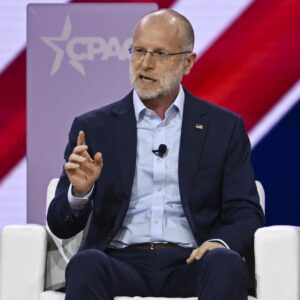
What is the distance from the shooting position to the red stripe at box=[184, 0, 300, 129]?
13.0ft

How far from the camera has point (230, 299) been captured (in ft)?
8.45

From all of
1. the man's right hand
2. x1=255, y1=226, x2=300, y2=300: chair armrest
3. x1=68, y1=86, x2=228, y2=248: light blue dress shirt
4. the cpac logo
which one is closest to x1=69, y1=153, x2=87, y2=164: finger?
the man's right hand

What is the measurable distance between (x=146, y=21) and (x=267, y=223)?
127cm

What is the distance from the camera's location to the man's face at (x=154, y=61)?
10.0ft

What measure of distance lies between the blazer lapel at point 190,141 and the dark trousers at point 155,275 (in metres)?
0.22

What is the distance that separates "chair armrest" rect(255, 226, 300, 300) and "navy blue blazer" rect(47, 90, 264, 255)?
0.48 ft

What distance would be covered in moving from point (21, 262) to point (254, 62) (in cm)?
155

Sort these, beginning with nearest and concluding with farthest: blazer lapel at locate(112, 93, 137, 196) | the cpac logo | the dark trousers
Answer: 1. the dark trousers
2. blazer lapel at locate(112, 93, 137, 196)
3. the cpac logo

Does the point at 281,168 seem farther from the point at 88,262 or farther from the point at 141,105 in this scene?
the point at 88,262

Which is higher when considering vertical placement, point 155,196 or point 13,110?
point 13,110

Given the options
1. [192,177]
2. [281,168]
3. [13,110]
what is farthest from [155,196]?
[13,110]

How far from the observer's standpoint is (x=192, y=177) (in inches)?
120

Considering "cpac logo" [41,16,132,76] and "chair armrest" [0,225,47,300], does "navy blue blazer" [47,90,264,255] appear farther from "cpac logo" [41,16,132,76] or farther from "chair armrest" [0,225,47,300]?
"cpac logo" [41,16,132,76]

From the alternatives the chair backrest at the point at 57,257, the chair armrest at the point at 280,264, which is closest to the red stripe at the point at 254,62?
the chair backrest at the point at 57,257
